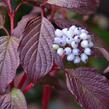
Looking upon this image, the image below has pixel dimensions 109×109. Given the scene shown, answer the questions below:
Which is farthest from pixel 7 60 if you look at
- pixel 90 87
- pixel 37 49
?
pixel 90 87

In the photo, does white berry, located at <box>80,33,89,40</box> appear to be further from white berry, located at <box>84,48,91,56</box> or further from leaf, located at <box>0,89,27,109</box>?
leaf, located at <box>0,89,27,109</box>

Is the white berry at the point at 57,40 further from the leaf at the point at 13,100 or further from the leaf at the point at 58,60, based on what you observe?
the leaf at the point at 13,100

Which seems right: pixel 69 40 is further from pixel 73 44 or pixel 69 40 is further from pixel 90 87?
pixel 90 87

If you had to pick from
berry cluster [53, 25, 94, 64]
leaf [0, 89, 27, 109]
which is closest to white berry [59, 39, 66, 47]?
berry cluster [53, 25, 94, 64]

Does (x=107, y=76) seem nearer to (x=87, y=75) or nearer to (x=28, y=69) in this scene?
(x=87, y=75)

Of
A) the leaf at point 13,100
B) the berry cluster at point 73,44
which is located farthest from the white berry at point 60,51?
the leaf at point 13,100

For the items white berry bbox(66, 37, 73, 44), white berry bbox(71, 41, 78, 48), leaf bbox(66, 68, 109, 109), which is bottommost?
leaf bbox(66, 68, 109, 109)
